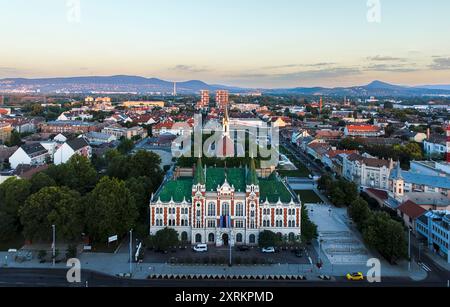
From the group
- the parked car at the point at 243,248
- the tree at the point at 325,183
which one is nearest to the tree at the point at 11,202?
the parked car at the point at 243,248

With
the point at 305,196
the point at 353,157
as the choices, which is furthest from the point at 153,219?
the point at 353,157

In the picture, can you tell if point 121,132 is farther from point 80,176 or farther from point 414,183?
point 414,183

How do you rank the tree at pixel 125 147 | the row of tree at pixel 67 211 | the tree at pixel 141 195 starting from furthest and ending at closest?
1. the tree at pixel 125 147
2. the tree at pixel 141 195
3. the row of tree at pixel 67 211

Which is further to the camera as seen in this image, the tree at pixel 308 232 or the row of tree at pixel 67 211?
the tree at pixel 308 232

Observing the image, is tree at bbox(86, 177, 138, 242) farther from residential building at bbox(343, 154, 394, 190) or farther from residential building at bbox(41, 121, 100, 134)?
residential building at bbox(41, 121, 100, 134)

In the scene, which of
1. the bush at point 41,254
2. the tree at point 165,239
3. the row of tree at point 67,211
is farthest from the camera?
the row of tree at point 67,211

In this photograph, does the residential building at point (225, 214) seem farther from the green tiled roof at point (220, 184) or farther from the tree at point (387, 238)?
the tree at point (387, 238)

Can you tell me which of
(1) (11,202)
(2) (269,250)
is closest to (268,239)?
(2) (269,250)
